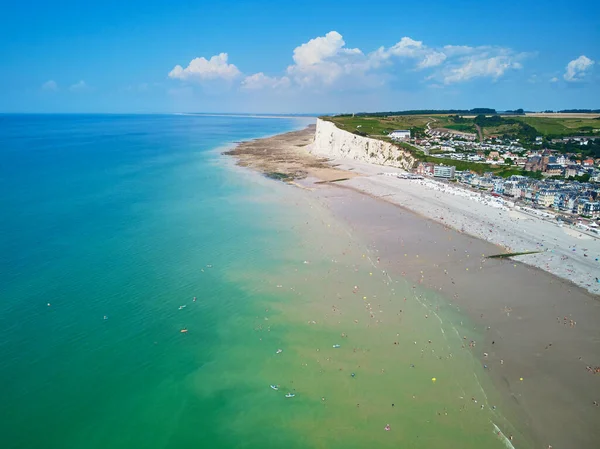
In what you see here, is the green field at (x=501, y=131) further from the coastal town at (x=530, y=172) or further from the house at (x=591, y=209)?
the house at (x=591, y=209)

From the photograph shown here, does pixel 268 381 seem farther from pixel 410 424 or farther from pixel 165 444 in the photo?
pixel 410 424

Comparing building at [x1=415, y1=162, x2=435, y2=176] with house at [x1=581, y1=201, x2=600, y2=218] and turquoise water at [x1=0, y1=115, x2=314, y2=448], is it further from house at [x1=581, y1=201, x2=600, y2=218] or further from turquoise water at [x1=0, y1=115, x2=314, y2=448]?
turquoise water at [x1=0, y1=115, x2=314, y2=448]

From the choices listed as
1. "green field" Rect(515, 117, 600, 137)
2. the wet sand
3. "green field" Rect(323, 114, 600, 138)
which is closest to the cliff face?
"green field" Rect(323, 114, 600, 138)

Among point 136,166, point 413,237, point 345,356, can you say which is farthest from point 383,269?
point 136,166

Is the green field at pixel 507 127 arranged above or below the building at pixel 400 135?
above

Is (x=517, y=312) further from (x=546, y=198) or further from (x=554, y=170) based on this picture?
(x=554, y=170)

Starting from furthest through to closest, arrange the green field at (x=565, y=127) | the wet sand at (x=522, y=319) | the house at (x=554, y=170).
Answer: the green field at (x=565, y=127)
the house at (x=554, y=170)
the wet sand at (x=522, y=319)

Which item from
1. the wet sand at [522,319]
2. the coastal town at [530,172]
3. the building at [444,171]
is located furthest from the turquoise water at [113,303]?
the coastal town at [530,172]
